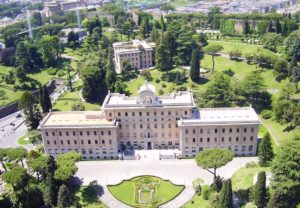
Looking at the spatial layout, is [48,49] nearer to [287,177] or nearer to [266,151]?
[266,151]

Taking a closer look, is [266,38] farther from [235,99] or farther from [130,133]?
[130,133]

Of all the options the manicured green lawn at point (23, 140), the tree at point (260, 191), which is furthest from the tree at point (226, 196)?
the manicured green lawn at point (23, 140)

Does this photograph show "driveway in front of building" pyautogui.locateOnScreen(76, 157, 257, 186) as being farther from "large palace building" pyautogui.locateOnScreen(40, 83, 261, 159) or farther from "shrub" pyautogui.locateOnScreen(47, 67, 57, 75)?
"shrub" pyautogui.locateOnScreen(47, 67, 57, 75)

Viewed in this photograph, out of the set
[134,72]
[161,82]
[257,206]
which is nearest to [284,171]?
[257,206]

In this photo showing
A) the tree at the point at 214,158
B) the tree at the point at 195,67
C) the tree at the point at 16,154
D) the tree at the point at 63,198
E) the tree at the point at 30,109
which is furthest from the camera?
the tree at the point at 195,67

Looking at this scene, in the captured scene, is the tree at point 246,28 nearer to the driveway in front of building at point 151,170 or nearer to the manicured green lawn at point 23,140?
the driveway in front of building at point 151,170
